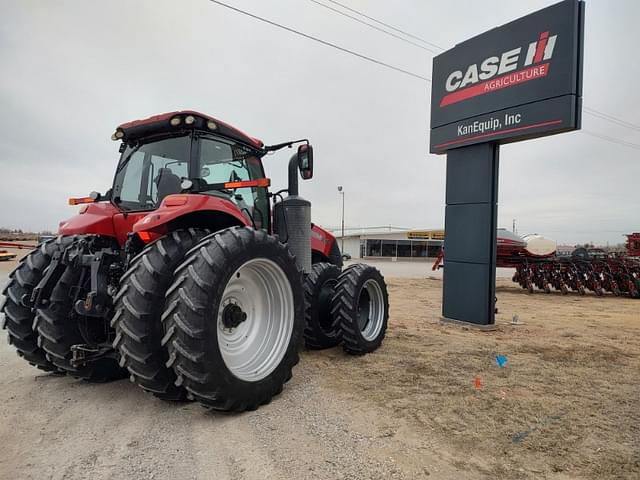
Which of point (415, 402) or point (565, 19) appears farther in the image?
point (565, 19)

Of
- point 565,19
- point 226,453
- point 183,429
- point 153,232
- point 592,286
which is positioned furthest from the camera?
point 592,286

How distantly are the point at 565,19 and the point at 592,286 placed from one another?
11781 mm

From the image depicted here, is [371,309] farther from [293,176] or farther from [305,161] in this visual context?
[305,161]

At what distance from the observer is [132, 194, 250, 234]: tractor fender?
307cm

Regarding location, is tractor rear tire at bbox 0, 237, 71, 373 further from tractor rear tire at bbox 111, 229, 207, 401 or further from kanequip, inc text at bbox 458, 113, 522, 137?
kanequip, inc text at bbox 458, 113, 522, 137

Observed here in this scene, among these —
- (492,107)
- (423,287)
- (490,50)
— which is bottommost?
(423,287)

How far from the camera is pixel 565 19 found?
21.3ft

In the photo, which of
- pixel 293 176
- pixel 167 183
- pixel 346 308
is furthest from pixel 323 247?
pixel 167 183

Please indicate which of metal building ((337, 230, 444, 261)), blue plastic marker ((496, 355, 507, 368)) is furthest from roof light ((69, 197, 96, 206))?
metal building ((337, 230, 444, 261))

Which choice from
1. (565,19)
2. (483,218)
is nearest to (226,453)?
(483,218)

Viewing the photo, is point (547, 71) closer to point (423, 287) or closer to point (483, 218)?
point (483, 218)

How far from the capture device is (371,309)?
5.48m

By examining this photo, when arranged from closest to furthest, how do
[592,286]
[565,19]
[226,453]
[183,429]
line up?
[226,453]
[183,429]
[565,19]
[592,286]

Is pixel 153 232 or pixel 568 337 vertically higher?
pixel 153 232
